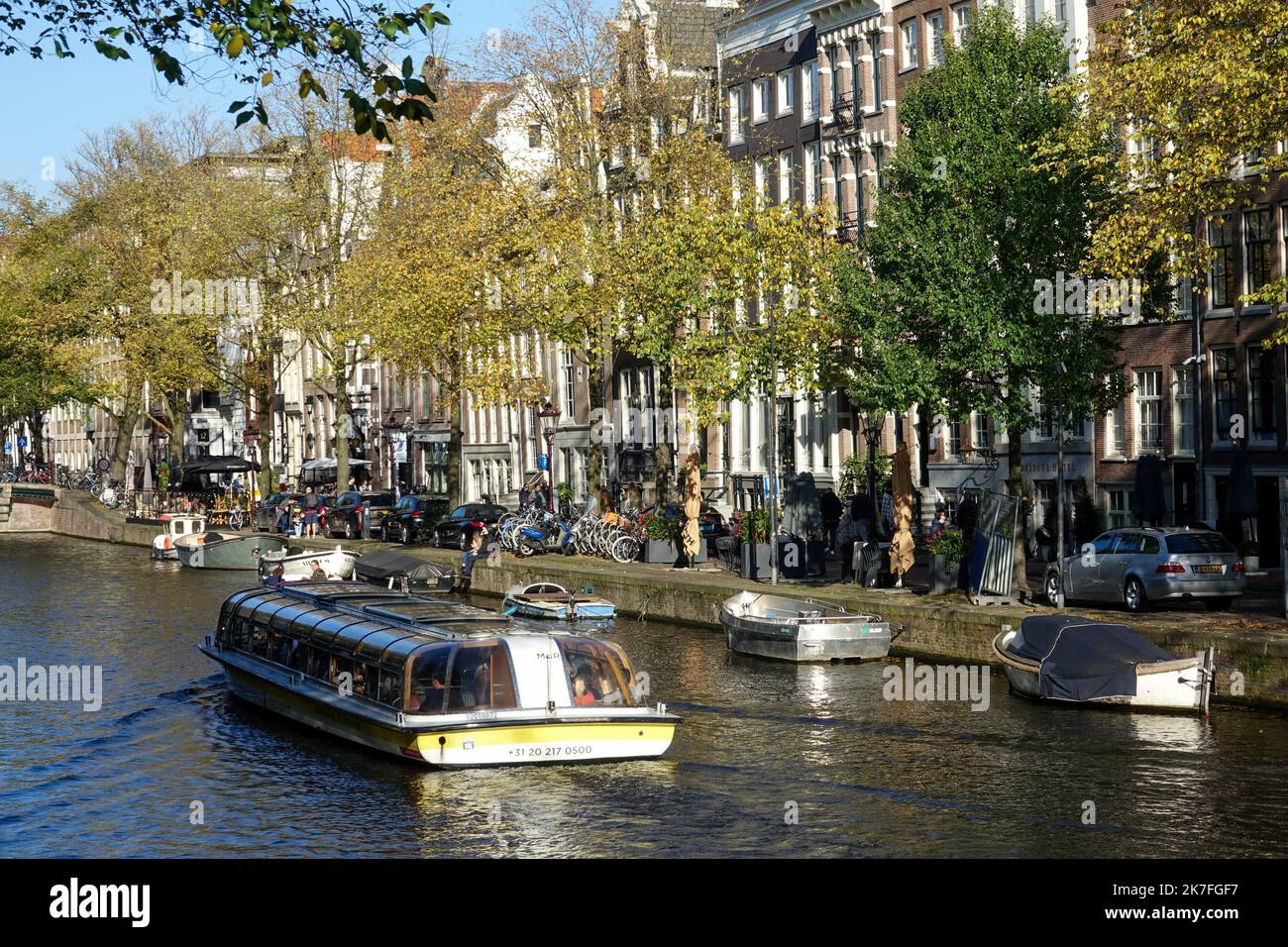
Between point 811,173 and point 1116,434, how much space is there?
17.6 metres

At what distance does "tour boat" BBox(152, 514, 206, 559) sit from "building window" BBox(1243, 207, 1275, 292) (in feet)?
138

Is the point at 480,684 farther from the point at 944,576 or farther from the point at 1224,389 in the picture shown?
the point at 1224,389

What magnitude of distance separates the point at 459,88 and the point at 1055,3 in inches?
968

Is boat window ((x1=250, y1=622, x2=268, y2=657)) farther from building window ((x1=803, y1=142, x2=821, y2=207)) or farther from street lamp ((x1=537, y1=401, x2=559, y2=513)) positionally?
street lamp ((x1=537, y1=401, x2=559, y2=513))

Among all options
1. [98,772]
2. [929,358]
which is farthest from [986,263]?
[98,772]

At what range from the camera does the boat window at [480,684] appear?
27203 millimetres

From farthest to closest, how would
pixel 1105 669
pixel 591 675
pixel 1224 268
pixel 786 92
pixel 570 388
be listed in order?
pixel 570 388 < pixel 786 92 < pixel 1224 268 < pixel 1105 669 < pixel 591 675

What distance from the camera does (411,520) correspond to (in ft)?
225

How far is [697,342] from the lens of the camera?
51.1 meters
